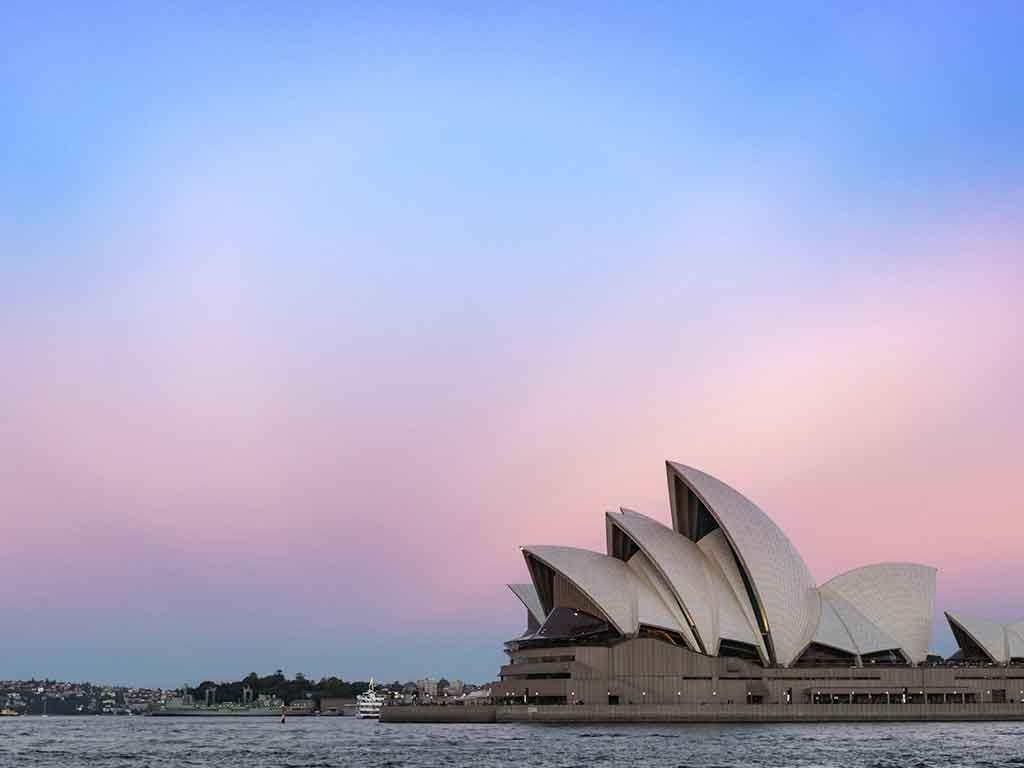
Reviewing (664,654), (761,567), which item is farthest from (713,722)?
(761,567)

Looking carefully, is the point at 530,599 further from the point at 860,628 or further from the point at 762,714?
the point at 860,628

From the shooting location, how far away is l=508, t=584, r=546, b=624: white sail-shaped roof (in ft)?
379

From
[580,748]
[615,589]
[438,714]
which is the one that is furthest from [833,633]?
[580,748]

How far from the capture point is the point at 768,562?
99312mm

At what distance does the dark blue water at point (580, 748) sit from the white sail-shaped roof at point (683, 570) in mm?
9482

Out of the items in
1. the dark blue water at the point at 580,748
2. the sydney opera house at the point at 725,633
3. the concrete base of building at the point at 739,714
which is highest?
the sydney opera house at the point at 725,633

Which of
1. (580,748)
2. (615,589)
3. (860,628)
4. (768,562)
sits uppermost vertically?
(768,562)

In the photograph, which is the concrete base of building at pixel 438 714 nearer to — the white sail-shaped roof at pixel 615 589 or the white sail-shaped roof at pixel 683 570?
the white sail-shaped roof at pixel 615 589

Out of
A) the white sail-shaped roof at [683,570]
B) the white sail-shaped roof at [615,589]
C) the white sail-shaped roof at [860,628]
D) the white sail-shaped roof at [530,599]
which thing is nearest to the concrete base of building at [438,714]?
the white sail-shaped roof at [530,599]

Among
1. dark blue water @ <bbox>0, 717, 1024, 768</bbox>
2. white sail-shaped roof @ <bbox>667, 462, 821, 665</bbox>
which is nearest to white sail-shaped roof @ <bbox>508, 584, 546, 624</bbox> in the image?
dark blue water @ <bbox>0, 717, 1024, 768</bbox>

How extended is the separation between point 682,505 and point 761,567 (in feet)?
25.4

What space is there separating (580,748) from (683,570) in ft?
103

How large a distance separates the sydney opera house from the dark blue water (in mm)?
5508

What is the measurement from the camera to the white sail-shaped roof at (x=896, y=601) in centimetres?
10556
